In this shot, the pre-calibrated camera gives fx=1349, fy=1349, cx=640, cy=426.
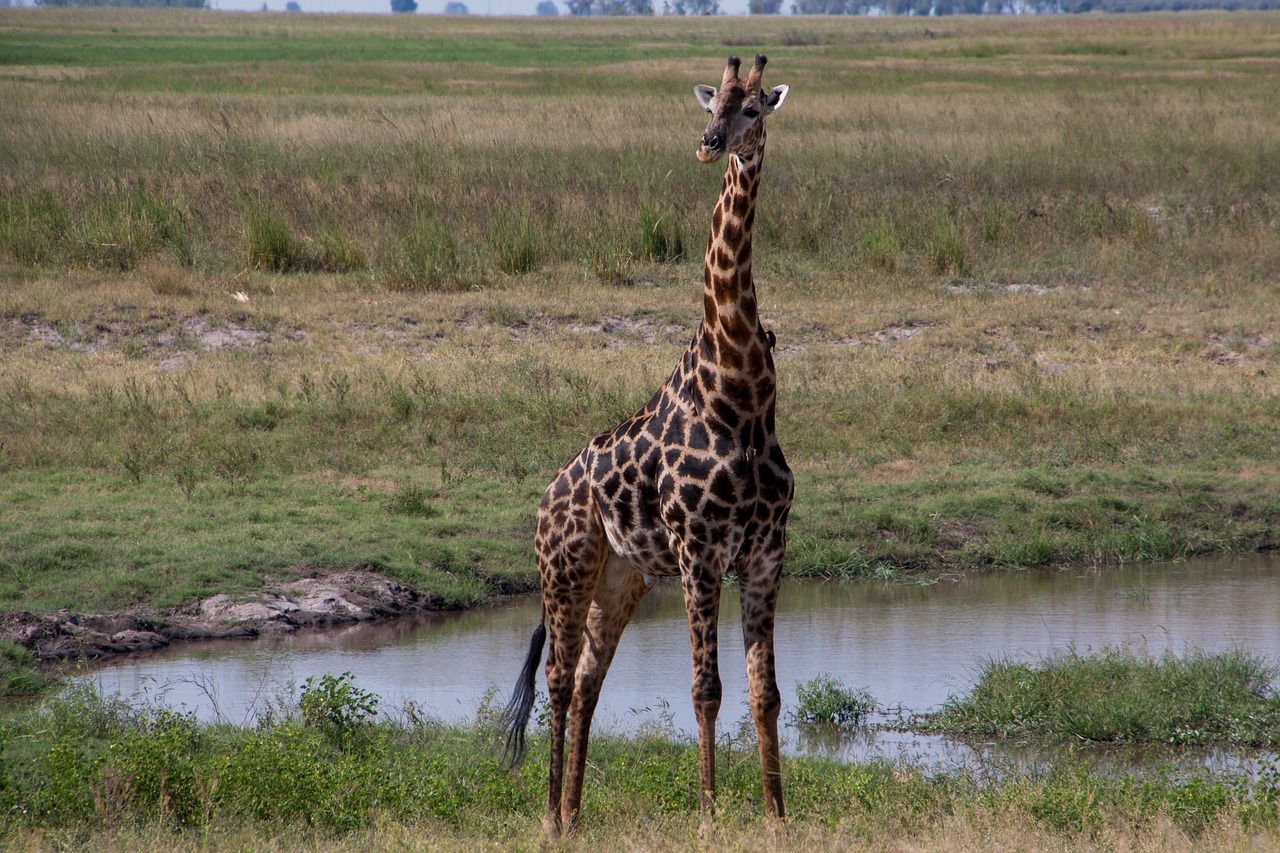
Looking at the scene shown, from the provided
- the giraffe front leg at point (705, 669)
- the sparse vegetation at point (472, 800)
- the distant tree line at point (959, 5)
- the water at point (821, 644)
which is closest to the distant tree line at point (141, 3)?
the distant tree line at point (959, 5)

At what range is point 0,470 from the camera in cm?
986

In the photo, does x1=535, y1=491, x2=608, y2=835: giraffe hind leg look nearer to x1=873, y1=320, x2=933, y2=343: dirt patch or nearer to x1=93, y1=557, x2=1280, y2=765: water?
x1=93, y1=557, x2=1280, y2=765: water

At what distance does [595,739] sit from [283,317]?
8275 mm

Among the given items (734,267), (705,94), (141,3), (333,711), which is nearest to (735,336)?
(734,267)

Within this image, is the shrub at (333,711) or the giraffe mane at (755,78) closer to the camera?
the giraffe mane at (755,78)

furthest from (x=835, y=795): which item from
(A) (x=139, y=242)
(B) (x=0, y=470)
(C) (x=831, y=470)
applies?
(A) (x=139, y=242)

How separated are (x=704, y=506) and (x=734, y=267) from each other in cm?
85

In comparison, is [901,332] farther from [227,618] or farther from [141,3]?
[141,3]

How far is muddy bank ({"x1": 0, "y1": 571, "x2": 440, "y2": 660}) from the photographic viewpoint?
732 centimetres

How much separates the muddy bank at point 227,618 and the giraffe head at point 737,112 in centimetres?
452

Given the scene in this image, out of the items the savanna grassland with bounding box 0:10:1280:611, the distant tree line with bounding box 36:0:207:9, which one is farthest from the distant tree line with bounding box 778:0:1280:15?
the savanna grassland with bounding box 0:10:1280:611

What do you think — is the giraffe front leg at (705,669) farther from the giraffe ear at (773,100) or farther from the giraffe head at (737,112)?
the giraffe ear at (773,100)

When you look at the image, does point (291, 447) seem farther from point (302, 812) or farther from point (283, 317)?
point (302, 812)

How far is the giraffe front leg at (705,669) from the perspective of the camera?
455 centimetres
